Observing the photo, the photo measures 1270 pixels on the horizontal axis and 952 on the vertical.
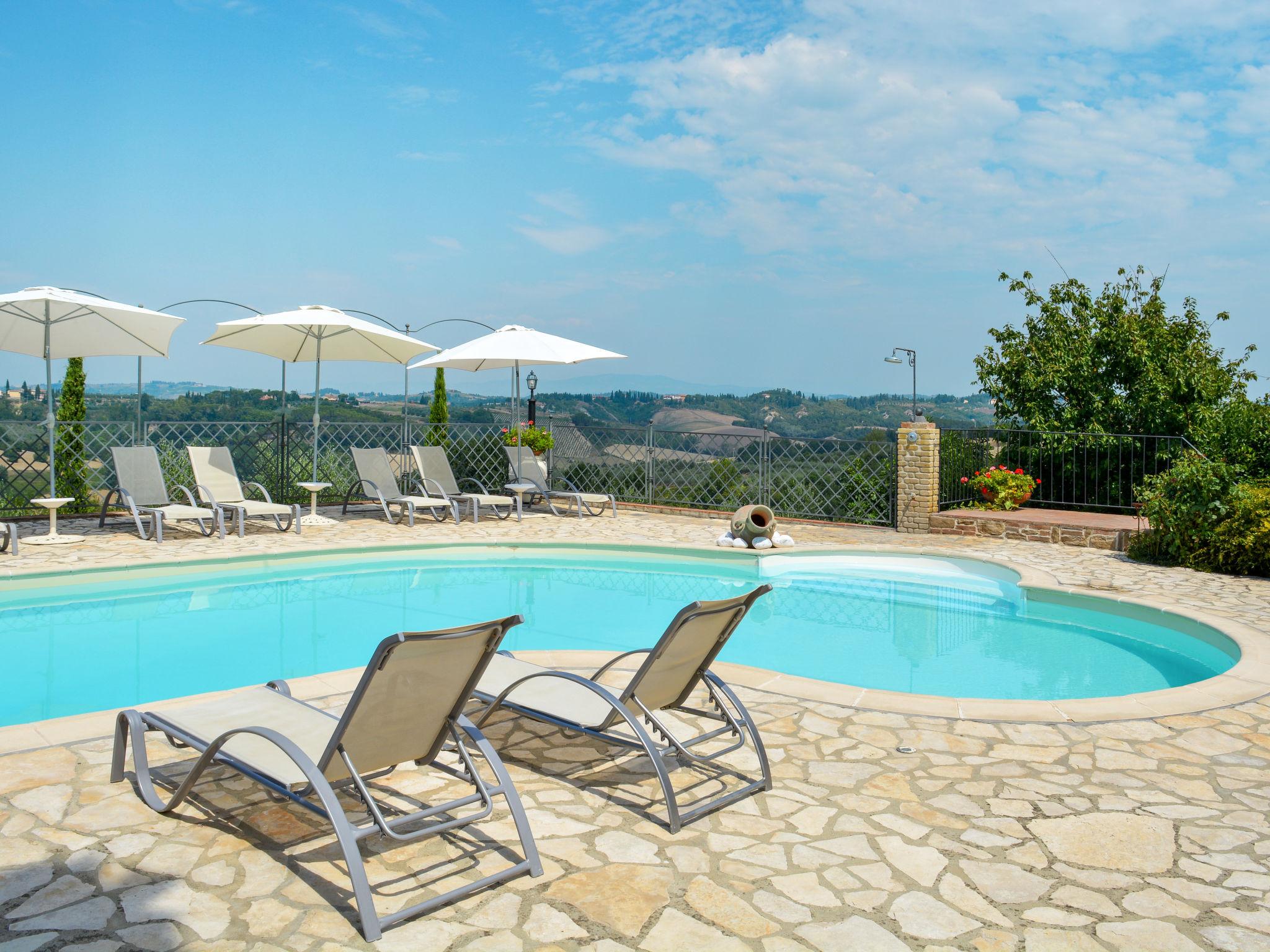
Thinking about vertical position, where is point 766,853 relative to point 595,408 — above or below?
below

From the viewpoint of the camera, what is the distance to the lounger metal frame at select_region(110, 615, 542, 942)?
263cm

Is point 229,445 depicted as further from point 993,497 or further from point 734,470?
point 993,497

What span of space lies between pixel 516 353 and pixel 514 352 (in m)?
0.04

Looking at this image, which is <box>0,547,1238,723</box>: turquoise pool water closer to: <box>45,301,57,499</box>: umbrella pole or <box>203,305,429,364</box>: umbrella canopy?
<box>45,301,57,499</box>: umbrella pole

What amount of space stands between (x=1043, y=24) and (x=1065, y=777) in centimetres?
1497

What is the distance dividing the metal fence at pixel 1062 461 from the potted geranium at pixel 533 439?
19.0ft

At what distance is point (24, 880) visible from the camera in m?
2.79

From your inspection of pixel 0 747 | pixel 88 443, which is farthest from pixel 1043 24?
pixel 0 747

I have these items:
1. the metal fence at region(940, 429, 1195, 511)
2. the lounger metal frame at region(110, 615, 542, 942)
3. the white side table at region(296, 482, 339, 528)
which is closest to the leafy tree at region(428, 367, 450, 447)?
the white side table at region(296, 482, 339, 528)

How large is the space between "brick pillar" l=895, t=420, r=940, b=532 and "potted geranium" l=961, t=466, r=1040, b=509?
0.84 metres

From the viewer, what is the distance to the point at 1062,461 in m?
12.8

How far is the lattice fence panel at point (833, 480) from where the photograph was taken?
1243 cm

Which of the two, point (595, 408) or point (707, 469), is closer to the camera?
point (707, 469)

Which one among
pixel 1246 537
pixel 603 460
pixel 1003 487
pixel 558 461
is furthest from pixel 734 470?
pixel 1246 537
